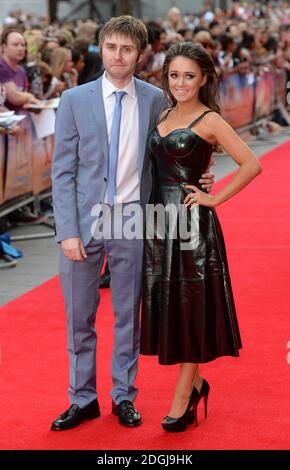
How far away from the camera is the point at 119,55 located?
14.1ft

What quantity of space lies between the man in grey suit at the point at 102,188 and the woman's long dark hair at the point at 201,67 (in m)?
0.13

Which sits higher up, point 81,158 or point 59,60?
point 81,158

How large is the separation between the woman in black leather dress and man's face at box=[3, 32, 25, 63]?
5.19 meters

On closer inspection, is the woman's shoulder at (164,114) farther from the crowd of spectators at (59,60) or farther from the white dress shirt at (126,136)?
the crowd of spectators at (59,60)

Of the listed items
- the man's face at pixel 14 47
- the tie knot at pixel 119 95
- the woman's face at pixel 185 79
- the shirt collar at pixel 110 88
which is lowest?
the man's face at pixel 14 47

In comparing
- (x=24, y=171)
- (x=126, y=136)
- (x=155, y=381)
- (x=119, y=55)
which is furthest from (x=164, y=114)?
(x=24, y=171)

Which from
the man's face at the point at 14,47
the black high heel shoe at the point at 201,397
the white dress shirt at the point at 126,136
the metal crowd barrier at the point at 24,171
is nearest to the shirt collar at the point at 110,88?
the white dress shirt at the point at 126,136

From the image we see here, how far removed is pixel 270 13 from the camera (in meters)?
34.7

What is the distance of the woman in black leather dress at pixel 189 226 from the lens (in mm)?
4320

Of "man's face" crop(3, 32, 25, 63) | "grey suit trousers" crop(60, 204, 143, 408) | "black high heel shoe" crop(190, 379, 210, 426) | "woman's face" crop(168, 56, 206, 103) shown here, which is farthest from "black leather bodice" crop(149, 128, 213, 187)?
"man's face" crop(3, 32, 25, 63)

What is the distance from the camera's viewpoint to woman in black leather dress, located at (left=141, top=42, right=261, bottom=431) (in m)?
4.32

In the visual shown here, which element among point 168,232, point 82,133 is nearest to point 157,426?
point 168,232

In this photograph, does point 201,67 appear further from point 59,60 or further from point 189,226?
point 59,60

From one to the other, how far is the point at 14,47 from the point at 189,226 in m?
5.46
